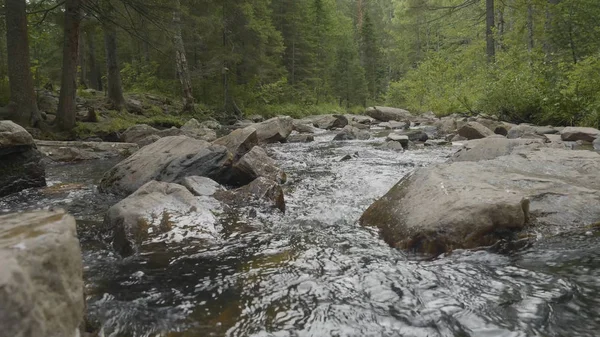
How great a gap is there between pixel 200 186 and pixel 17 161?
323 cm

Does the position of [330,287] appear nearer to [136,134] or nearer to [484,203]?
[484,203]

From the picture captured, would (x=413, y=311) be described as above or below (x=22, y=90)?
below

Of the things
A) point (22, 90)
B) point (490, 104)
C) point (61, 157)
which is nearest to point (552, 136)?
point (490, 104)

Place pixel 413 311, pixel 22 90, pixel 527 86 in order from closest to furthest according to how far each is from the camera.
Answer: pixel 413 311
pixel 22 90
pixel 527 86

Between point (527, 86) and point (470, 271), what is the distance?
37.2ft

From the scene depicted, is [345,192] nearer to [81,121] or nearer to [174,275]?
[174,275]

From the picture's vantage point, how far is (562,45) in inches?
494

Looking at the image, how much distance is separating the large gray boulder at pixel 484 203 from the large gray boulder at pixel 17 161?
5438mm

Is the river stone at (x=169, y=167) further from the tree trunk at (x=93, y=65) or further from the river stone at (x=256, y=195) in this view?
the tree trunk at (x=93, y=65)

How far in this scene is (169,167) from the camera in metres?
6.29

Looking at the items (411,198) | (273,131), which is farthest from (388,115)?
(411,198)

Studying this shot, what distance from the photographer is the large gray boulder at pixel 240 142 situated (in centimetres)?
779

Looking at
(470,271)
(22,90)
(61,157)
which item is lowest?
(470,271)

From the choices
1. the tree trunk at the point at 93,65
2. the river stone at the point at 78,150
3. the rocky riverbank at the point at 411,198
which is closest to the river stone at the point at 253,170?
the rocky riverbank at the point at 411,198
